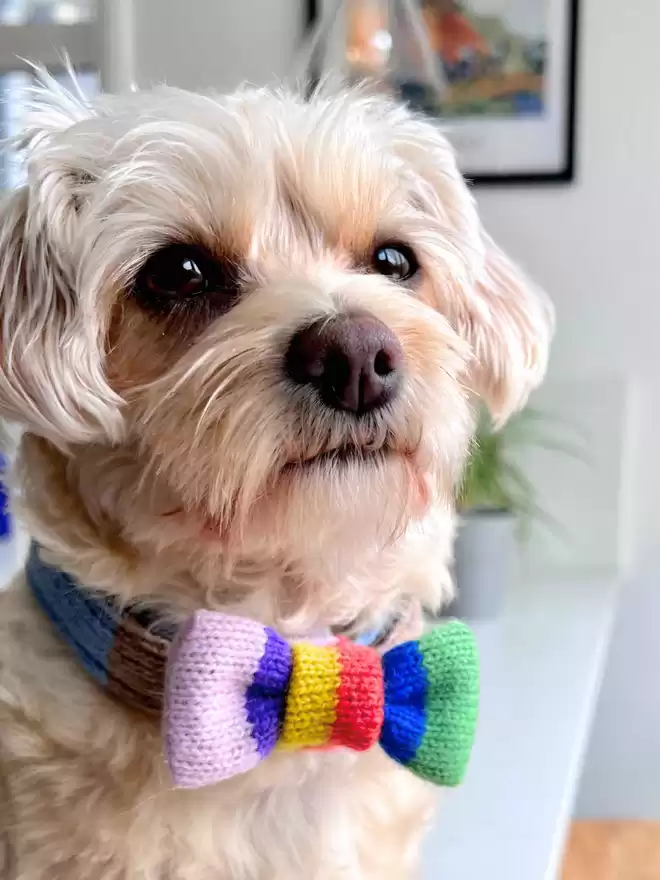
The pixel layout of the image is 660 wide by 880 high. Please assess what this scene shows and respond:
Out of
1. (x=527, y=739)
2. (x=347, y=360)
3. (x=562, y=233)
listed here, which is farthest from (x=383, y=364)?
(x=562, y=233)

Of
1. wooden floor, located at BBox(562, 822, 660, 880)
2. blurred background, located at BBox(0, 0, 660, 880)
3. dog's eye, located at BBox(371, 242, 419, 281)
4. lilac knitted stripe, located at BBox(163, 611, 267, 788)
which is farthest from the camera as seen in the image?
blurred background, located at BBox(0, 0, 660, 880)

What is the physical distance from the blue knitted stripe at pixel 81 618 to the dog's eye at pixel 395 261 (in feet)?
1.11

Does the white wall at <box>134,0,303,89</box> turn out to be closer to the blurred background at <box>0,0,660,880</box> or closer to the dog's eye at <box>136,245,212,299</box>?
the blurred background at <box>0,0,660,880</box>

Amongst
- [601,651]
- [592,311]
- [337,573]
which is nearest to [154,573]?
[337,573]

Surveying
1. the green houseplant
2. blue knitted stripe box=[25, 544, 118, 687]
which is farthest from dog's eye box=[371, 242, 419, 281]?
the green houseplant

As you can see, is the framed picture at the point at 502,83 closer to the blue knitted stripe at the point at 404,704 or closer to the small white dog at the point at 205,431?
the small white dog at the point at 205,431

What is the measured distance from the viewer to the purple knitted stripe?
24.5 inches

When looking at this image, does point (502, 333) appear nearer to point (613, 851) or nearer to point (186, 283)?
point (186, 283)

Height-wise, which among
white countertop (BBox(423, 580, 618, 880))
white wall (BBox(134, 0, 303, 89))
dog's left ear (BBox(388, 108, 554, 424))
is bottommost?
white countertop (BBox(423, 580, 618, 880))

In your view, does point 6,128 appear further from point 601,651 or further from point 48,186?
point 601,651

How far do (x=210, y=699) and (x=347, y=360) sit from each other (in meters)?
0.22

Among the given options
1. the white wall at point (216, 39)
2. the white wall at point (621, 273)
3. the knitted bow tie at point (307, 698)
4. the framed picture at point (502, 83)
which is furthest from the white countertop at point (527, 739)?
the white wall at point (216, 39)

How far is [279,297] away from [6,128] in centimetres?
29

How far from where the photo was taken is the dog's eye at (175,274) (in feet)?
2.23
